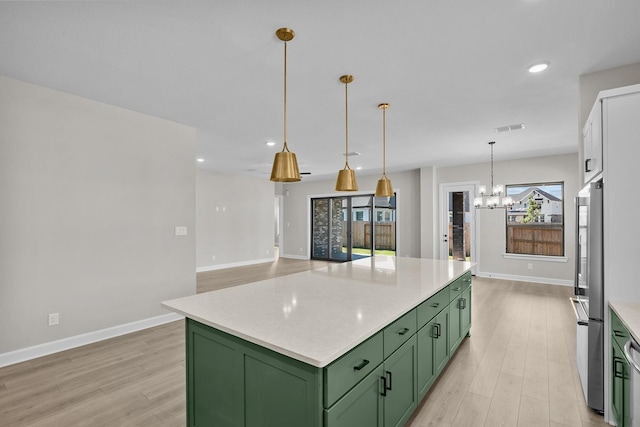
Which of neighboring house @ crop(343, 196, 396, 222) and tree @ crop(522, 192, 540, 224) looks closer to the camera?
tree @ crop(522, 192, 540, 224)

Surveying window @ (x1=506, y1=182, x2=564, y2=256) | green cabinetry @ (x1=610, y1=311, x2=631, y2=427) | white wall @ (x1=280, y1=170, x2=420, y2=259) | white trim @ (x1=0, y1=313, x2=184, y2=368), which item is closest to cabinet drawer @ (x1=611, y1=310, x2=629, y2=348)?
green cabinetry @ (x1=610, y1=311, x2=631, y2=427)

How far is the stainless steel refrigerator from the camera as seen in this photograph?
1.94m

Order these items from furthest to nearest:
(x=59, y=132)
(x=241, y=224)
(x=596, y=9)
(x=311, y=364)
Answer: (x=241, y=224) < (x=59, y=132) < (x=596, y=9) < (x=311, y=364)

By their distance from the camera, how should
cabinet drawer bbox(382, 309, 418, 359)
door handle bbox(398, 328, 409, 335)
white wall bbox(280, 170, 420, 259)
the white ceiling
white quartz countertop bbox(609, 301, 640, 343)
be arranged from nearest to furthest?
1. white quartz countertop bbox(609, 301, 640, 343)
2. cabinet drawer bbox(382, 309, 418, 359)
3. door handle bbox(398, 328, 409, 335)
4. the white ceiling
5. white wall bbox(280, 170, 420, 259)

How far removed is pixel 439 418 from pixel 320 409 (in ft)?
4.36

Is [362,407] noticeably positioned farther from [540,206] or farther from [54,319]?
[540,206]

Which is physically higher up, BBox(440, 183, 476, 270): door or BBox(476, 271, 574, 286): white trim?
BBox(440, 183, 476, 270): door

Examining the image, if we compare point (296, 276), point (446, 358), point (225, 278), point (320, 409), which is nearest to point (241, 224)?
point (225, 278)

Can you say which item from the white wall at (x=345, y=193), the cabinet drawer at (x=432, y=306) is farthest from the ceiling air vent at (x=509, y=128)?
the white wall at (x=345, y=193)

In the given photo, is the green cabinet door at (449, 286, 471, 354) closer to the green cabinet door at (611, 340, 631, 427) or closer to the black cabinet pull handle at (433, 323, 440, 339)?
the black cabinet pull handle at (433, 323, 440, 339)

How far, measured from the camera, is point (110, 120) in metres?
3.38

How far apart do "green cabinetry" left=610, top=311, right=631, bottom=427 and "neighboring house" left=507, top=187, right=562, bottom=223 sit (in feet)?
15.4

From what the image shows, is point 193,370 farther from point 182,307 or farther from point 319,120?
point 319,120

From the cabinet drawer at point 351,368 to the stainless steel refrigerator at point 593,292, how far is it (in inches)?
60.4
